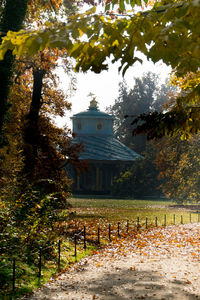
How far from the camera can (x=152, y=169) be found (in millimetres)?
49469

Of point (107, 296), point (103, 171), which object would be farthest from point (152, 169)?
point (107, 296)

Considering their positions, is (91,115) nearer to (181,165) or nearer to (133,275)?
(181,165)

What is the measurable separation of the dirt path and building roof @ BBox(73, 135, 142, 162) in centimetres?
3478

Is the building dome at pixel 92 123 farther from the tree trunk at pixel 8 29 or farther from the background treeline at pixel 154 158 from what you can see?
the tree trunk at pixel 8 29

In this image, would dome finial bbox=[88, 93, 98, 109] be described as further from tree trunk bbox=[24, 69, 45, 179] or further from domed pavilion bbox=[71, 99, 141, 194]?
tree trunk bbox=[24, 69, 45, 179]

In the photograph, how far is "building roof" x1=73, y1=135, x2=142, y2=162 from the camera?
50406 millimetres

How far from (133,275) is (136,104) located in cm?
6059

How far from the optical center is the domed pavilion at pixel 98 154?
166 ft

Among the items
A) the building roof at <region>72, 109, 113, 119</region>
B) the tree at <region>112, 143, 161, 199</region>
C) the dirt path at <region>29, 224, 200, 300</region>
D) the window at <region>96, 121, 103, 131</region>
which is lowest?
the dirt path at <region>29, 224, 200, 300</region>

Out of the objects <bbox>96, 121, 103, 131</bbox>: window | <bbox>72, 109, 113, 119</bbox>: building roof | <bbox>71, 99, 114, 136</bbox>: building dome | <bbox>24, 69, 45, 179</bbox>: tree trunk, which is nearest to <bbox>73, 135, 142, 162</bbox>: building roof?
<bbox>71, 99, 114, 136</bbox>: building dome

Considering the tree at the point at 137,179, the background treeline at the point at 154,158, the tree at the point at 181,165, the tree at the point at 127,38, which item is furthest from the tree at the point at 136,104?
the tree at the point at 127,38

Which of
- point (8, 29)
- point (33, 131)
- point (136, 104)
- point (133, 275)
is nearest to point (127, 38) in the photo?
point (133, 275)

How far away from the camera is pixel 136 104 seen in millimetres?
69000

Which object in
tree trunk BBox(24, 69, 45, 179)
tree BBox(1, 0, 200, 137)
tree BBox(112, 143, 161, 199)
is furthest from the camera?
tree BBox(112, 143, 161, 199)
